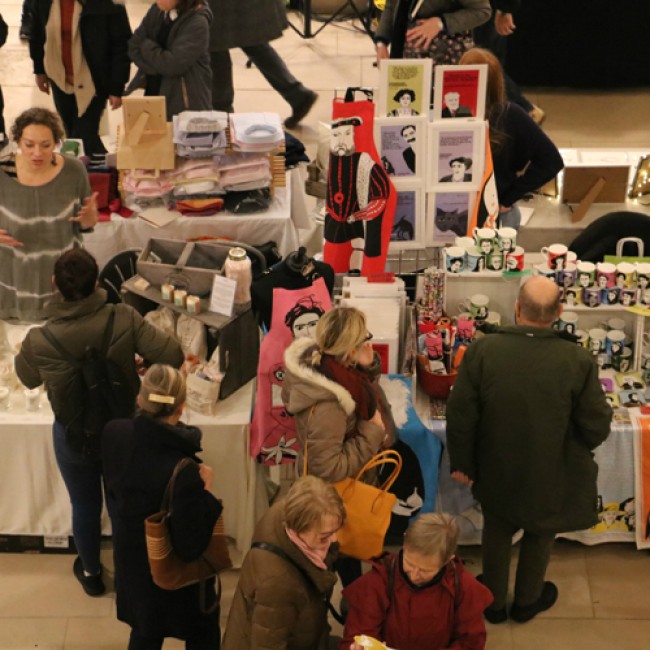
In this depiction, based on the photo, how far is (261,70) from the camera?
26.6 ft

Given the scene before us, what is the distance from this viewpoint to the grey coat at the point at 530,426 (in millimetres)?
3752

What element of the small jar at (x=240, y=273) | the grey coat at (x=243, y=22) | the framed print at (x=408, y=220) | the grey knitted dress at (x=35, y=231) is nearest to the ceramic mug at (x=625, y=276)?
the framed print at (x=408, y=220)

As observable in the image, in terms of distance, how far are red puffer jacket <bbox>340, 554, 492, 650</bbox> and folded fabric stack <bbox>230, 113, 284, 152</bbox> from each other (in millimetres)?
2563

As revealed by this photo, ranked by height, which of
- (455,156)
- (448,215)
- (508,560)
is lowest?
(508,560)

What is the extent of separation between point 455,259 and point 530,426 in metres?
1.04

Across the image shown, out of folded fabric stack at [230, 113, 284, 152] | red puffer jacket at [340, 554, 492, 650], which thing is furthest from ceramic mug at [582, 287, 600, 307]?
folded fabric stack at [230, 113, 284, 152]

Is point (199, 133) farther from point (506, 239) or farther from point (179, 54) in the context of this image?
point (506, 239)

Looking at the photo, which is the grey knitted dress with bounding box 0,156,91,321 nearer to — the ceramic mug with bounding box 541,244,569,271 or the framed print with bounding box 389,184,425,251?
the framed print with bounding box 389,184,425,251

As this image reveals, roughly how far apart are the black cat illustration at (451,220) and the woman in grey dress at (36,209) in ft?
4.95

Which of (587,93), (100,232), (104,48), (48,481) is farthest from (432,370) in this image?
(587,93)

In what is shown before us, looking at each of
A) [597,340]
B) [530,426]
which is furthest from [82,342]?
[597,340]

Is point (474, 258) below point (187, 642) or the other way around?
the other way around

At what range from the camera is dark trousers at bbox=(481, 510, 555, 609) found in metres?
4.11

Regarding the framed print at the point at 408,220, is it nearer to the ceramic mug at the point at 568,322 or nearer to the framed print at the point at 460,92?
the framed print at the point at 460,92
